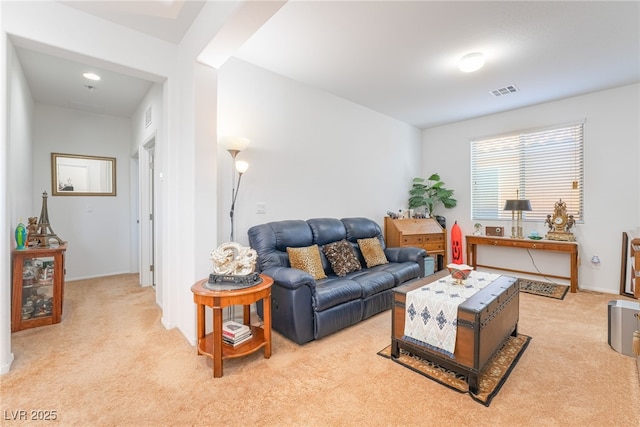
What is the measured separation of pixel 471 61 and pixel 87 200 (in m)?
5.62

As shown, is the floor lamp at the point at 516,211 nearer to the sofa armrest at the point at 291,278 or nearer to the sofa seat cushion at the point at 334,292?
the sofa seat cushion at the point at 334,292

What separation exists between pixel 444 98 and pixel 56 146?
225 inches

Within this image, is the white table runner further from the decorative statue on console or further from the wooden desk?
the decorative statue on console

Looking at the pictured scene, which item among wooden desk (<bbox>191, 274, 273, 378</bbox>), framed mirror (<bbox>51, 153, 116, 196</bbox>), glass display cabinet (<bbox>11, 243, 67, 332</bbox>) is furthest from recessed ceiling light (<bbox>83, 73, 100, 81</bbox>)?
wooden desk (<bbox>191, 274, 273, 378</bbox>)

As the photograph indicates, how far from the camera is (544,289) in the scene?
3971 mm

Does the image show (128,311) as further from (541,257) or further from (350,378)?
(541,257)

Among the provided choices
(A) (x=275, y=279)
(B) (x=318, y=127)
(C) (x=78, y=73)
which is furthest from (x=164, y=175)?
(B) (x=318, y=127)

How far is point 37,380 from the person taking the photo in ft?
6.30

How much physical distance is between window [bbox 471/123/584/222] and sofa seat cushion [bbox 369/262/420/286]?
2.26 metres

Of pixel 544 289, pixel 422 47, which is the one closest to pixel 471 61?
pixel 422 47

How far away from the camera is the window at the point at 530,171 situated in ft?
13.5

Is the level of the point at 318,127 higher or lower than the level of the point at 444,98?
lower

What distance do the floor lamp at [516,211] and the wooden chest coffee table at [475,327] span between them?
2.19 m

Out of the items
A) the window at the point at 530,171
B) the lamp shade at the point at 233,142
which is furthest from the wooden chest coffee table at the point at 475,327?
the window at the point at 530,171
